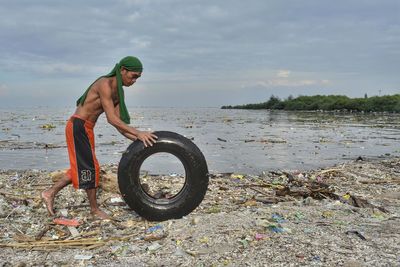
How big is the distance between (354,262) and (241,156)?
32.3 ft

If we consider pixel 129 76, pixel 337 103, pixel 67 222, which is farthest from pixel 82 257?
pixel 337 103

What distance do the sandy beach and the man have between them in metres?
0.63

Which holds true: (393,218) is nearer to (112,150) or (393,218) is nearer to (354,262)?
(354,262)

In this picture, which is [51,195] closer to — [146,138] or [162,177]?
[146,138]

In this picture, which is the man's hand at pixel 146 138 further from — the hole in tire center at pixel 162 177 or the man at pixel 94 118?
the hole in tire center at pixel 162 177

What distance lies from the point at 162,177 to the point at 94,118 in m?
3.75

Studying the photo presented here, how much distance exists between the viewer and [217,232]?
4.52m

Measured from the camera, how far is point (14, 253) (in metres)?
4.31

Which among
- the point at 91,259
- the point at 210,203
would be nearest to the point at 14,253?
the point at 91,259

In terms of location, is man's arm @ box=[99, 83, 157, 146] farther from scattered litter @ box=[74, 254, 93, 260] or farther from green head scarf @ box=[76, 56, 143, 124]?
scattered litter @ box=[74, 254, 93, 260]

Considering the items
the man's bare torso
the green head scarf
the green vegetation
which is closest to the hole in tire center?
the green head scarf

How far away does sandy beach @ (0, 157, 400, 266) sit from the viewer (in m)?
3.97

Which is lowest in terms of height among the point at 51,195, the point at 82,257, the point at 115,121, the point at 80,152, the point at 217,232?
the point at 82,257

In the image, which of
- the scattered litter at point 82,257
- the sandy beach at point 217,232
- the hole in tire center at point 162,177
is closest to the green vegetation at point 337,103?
the hole in tire center at point 162,177
